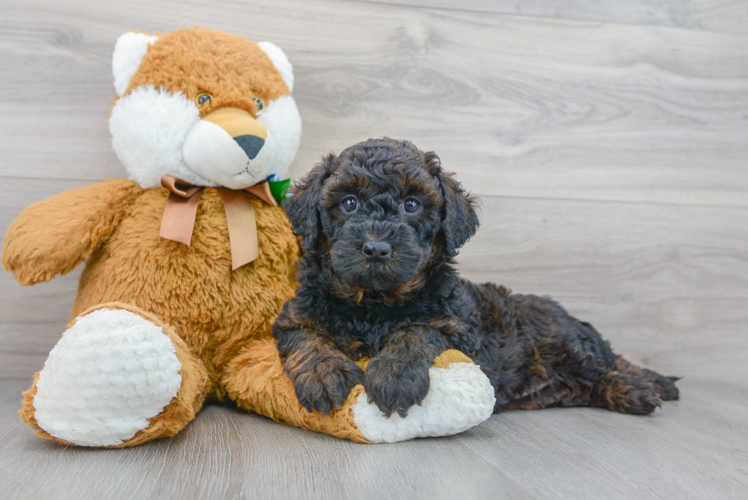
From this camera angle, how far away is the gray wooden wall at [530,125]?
218 centimetres

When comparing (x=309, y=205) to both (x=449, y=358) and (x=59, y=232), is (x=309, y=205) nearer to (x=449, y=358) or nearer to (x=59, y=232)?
(x=449, y=358)

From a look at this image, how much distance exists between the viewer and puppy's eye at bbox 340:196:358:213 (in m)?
1.55

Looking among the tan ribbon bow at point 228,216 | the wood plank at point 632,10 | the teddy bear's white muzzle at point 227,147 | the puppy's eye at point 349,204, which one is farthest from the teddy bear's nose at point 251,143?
the wood plank at point 632,10

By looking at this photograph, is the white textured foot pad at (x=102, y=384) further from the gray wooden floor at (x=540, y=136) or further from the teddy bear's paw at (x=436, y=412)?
the teddy bear's paw at (x=436, y=412)

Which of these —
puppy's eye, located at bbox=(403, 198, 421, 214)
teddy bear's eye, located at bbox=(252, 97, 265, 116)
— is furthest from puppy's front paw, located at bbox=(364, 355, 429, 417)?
teddy bear's eye, located at bbox=(252, 97, 265, 116)

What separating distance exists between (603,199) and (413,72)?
1.04 metres

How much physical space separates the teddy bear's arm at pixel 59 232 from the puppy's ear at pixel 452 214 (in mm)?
1048

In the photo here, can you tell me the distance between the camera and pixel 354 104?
7.77 feet

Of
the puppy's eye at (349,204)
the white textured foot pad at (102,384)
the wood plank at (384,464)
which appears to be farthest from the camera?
the puppy's eye at (349,204)

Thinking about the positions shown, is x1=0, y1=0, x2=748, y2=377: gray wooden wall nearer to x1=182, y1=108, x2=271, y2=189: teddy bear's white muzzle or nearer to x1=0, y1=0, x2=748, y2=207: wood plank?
x1=0, y1=0, x2=748, y2=207: wood plank

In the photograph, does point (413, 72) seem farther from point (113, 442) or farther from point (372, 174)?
point (113, 442)

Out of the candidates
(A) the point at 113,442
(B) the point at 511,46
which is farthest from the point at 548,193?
(A) the point at 113,442

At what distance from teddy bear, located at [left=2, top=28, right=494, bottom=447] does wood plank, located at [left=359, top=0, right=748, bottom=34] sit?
913 millimetres

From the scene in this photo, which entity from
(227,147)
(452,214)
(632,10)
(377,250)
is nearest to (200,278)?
(227,147)
